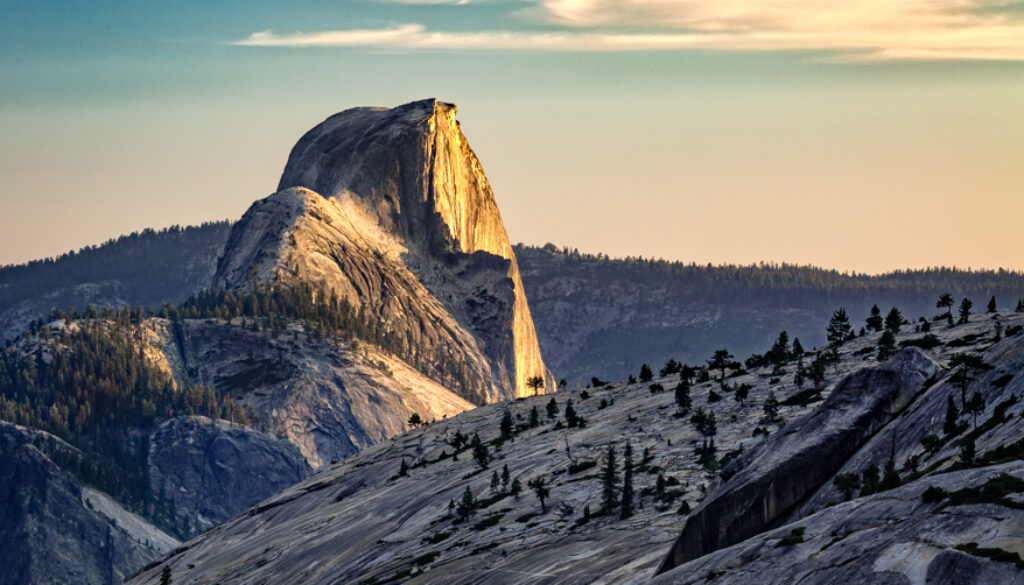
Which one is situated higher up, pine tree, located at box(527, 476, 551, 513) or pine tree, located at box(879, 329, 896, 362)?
pine tree, located at box(879, 329, 896, 362)

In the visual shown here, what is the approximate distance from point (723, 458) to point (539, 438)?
45.9 m

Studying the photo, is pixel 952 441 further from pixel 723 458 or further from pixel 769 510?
pixel 723 458

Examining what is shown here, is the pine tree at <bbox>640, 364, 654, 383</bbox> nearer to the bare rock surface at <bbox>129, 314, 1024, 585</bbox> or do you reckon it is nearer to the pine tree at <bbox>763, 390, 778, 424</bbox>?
the bare rock surface at <bbox>129, 314, 1024, 585</bbox>

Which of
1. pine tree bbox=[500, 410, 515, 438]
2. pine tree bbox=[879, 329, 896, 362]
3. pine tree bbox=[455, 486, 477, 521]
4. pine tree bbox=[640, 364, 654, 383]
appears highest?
pine tree bbox=[879, 329, 896, 362]

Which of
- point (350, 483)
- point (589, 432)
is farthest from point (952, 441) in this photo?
point (350, 483)

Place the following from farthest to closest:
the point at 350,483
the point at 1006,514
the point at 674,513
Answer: the point at 350,483 < the point at 674,513 < the point at 1006,514

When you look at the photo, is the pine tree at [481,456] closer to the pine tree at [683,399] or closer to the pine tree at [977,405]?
the pine tree at [683,399]

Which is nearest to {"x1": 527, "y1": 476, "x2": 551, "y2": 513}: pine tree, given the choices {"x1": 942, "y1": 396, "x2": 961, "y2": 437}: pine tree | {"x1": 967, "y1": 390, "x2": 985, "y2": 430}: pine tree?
{"x1": 942, "y1": 396, "x2": 961, "y2": 437}: pine tree

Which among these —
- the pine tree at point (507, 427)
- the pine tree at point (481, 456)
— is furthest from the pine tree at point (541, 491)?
the pine tree at point (507, 427)

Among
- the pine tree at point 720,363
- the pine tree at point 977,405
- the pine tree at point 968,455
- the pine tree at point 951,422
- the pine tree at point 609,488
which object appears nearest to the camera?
the pine tree at point 968,455

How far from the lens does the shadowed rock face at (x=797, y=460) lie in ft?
288

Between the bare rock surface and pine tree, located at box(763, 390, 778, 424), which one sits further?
pine tree, located at box(763, 390, 778, 424)

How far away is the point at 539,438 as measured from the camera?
16725 cm

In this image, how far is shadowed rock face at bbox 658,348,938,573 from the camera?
3460 inches
